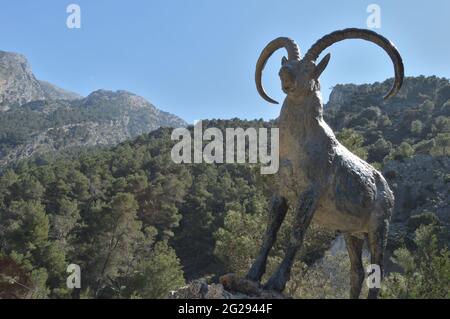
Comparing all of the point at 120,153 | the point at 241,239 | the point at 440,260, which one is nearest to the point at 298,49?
the point at 440,260

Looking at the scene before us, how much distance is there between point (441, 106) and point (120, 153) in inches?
2207

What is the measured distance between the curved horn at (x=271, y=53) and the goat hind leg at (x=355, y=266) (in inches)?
88.9

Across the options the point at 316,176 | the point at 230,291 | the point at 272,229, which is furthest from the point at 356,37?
the point at 230,291

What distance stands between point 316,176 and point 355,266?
1.76 meters

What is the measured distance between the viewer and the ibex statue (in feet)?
19.6

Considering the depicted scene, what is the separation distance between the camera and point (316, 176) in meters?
6.00

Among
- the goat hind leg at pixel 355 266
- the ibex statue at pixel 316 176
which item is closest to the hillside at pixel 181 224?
the goat hind leg at pixel 355 266

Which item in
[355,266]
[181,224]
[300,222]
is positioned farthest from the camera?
[181,224]

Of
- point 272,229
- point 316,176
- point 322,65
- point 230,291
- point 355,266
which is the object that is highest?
point 322,65

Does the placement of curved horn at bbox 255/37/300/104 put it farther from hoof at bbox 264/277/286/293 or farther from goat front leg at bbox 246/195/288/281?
hoof at bbox 264/277/286/293

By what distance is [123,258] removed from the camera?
34.8m

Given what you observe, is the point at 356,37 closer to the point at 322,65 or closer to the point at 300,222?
the point at 322,65
